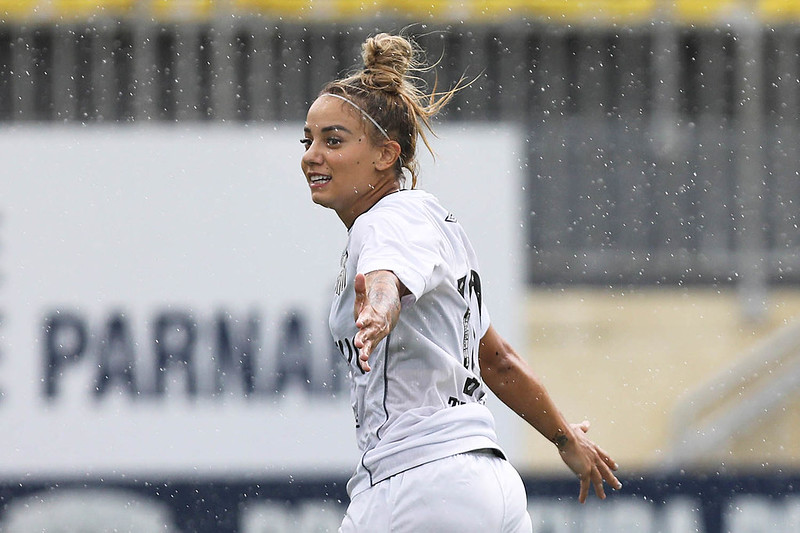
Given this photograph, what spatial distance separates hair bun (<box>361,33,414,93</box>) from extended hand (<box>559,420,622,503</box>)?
110 cm

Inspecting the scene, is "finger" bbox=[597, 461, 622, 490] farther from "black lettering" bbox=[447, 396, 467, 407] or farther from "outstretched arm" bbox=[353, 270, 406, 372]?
"outstretched arm" bbox=[353, 270, 406, 372]

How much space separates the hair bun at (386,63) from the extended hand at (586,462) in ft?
3.63

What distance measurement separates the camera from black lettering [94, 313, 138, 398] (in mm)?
7793

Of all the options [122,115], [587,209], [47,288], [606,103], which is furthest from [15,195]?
[606,103]

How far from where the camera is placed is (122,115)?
907 centimetres

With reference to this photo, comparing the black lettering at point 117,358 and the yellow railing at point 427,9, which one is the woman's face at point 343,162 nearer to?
the black lettering at point 117,358

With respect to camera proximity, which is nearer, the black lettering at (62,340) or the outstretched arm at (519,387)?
the outstretched arm at (519,387)

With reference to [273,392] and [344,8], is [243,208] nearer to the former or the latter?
[273,392]

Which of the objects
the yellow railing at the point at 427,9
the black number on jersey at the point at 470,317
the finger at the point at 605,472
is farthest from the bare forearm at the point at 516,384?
the yellow railing at the point at 427,9

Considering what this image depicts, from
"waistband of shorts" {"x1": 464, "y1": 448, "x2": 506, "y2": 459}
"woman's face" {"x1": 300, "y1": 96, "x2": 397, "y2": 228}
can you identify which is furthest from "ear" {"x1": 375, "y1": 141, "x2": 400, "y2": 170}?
"waistband of shorts" {"x1": 464, "y1": 448, "x2": 506, "y2": 459}

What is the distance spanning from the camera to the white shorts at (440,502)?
2691 mm

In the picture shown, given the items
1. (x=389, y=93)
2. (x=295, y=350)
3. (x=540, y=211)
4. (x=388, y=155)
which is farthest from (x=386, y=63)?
(x=540, y=211)

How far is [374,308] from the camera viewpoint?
2.36 metres

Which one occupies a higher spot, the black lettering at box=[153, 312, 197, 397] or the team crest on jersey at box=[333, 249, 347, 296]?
the team crest on jersey at box=[333, 249, 347, 296]
